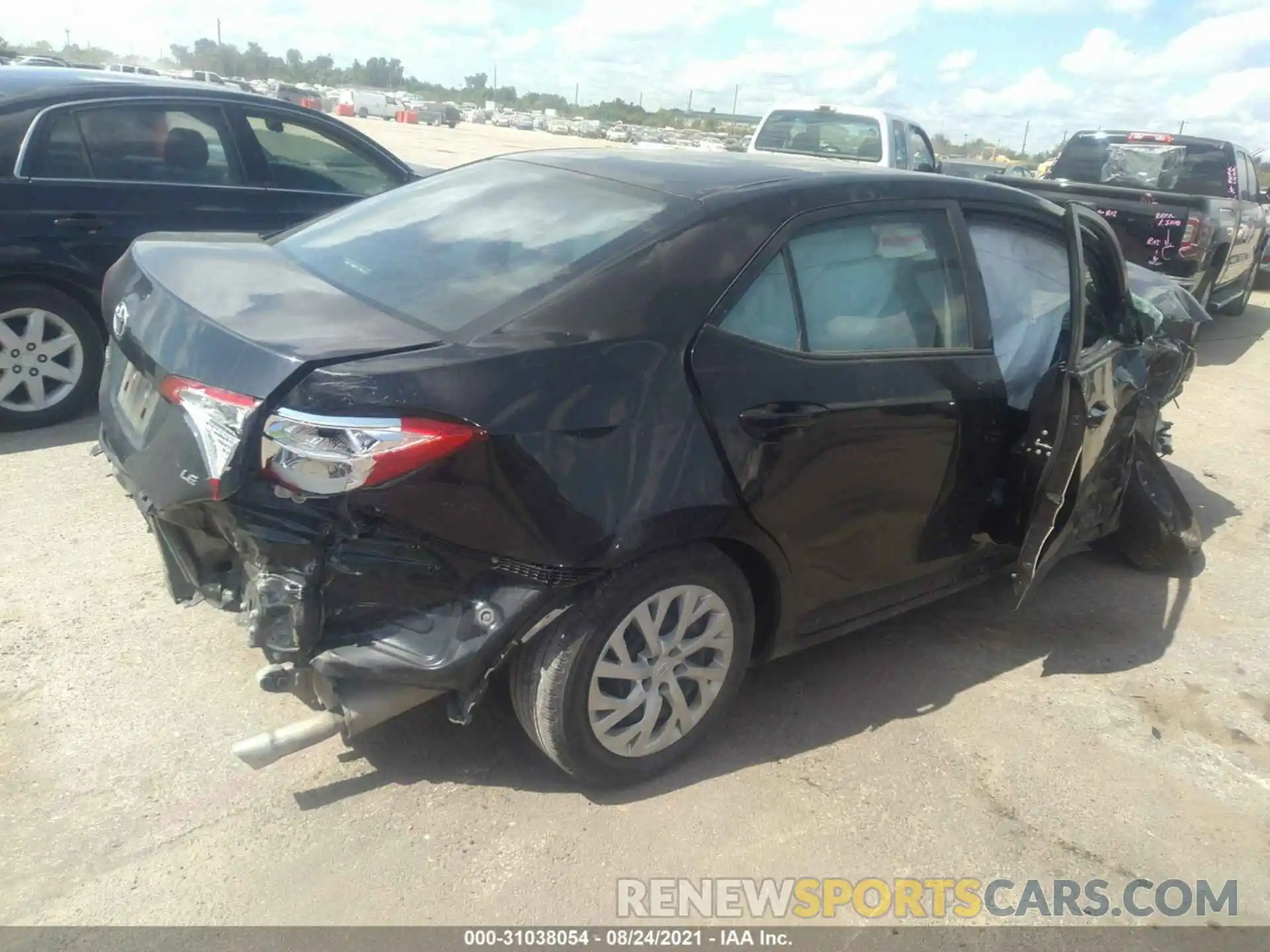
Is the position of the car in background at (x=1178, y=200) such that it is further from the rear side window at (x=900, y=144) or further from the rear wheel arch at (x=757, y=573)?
the rear wheel arch at (x=757, y=573)

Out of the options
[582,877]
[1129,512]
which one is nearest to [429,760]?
[582,877]

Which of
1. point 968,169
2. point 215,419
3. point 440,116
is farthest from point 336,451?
point 440,116

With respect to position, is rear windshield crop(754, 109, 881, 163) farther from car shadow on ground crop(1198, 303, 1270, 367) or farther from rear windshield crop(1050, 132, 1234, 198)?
car shadow on ground crop(1198, 303, 1270, 367)

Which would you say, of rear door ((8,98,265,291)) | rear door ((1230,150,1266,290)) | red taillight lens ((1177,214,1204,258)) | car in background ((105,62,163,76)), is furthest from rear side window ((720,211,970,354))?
rear door ((1230,150,1266,290))

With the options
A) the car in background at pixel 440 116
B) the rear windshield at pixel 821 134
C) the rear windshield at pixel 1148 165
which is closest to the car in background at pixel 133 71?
the rear windshield at pixel 821 134

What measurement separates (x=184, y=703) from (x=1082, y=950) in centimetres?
259

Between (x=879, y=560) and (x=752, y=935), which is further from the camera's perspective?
(x=879, y=560)

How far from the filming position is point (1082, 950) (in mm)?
2504

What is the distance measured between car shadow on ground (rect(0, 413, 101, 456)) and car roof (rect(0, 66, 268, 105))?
161 cm

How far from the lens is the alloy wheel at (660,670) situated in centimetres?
270

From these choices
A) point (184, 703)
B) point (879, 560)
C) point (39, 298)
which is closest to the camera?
point (184, 703)

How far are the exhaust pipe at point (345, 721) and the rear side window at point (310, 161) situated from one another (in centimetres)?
398

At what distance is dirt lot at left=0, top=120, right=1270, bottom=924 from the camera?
98.7 inches

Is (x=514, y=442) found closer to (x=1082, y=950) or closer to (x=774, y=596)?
(x=774, y=596)
